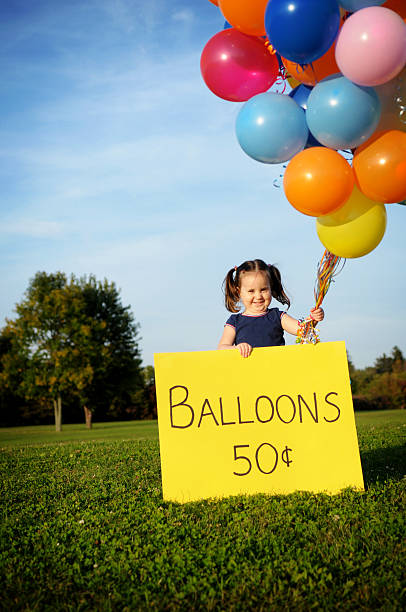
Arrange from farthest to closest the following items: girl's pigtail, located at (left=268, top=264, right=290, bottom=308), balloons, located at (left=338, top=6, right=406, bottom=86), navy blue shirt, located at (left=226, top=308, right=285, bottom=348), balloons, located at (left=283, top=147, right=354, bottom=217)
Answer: girl's pigtail, located at (left=268, top=264, right=290, bottom=308) → navy blue shirt, located at (left=226, top=308, right=285, bottom=348) → balloons, located at (left=283, top=147, right=354, bottom=217) → balloons, located at (left=338, top=6, right=406, bottom=86)

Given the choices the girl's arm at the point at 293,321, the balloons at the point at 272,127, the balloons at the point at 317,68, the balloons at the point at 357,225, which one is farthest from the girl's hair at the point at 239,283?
the balloons at the point at 317,68

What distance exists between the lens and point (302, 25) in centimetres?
→ 339

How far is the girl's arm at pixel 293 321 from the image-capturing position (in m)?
4.17

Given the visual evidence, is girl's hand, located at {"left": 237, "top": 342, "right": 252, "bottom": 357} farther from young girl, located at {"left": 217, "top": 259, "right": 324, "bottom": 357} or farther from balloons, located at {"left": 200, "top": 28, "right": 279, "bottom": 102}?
balloons, located at {"left": 200, "top": 28, "right": 279, "bottom": 102}

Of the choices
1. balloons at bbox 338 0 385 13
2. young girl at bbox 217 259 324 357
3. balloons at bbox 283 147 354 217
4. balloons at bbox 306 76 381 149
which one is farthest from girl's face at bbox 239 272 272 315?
balloons at bbox 338 0 385 13

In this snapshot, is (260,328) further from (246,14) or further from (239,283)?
(246,14)

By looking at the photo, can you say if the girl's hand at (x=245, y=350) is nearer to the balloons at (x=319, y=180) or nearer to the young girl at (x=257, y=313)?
the young girl at (x=257, y=313)

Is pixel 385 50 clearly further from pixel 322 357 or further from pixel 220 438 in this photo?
pixel 220 438

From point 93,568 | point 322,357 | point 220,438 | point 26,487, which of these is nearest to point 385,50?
point 322,357

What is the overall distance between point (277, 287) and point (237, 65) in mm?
2118

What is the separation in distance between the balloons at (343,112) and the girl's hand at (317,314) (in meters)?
1.41

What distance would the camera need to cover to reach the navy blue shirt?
4559 millimetres

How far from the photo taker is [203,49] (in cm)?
423

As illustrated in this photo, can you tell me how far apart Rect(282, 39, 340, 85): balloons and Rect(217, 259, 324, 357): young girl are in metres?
1.73
